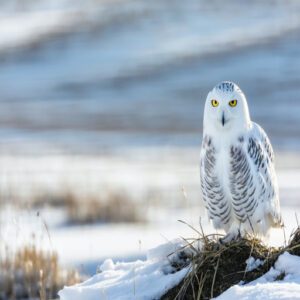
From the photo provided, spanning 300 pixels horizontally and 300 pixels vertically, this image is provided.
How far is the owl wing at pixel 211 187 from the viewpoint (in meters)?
5.61

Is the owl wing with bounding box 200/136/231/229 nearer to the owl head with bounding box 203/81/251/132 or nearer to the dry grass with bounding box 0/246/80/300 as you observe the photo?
the owl head with bounding box 203/81/251/132

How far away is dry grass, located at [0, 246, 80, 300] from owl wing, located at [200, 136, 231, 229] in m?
2.27

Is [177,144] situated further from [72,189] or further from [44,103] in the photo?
[44,103]

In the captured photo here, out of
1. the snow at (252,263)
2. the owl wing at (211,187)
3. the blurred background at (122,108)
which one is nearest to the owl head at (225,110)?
the owl wing at (211,187)

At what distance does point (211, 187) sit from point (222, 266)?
97 centimetres

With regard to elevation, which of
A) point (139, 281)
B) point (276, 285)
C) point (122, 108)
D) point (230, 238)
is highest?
point (122, 108)

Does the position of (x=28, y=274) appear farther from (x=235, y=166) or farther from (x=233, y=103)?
(x=233, y=103)

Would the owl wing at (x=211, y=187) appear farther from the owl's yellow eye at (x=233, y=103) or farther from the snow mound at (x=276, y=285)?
the snow mound at (x=276, y=285)

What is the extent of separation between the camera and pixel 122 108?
26.8 metres

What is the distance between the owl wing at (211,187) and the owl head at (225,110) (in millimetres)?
132

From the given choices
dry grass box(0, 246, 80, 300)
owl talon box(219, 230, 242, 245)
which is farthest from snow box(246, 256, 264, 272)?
dry grass box(0, 246, 80, 300)

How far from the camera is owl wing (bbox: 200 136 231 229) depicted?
18.4ft

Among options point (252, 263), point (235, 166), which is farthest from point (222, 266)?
point (235, 166)

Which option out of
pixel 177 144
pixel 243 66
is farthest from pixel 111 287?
pixel 243 66
